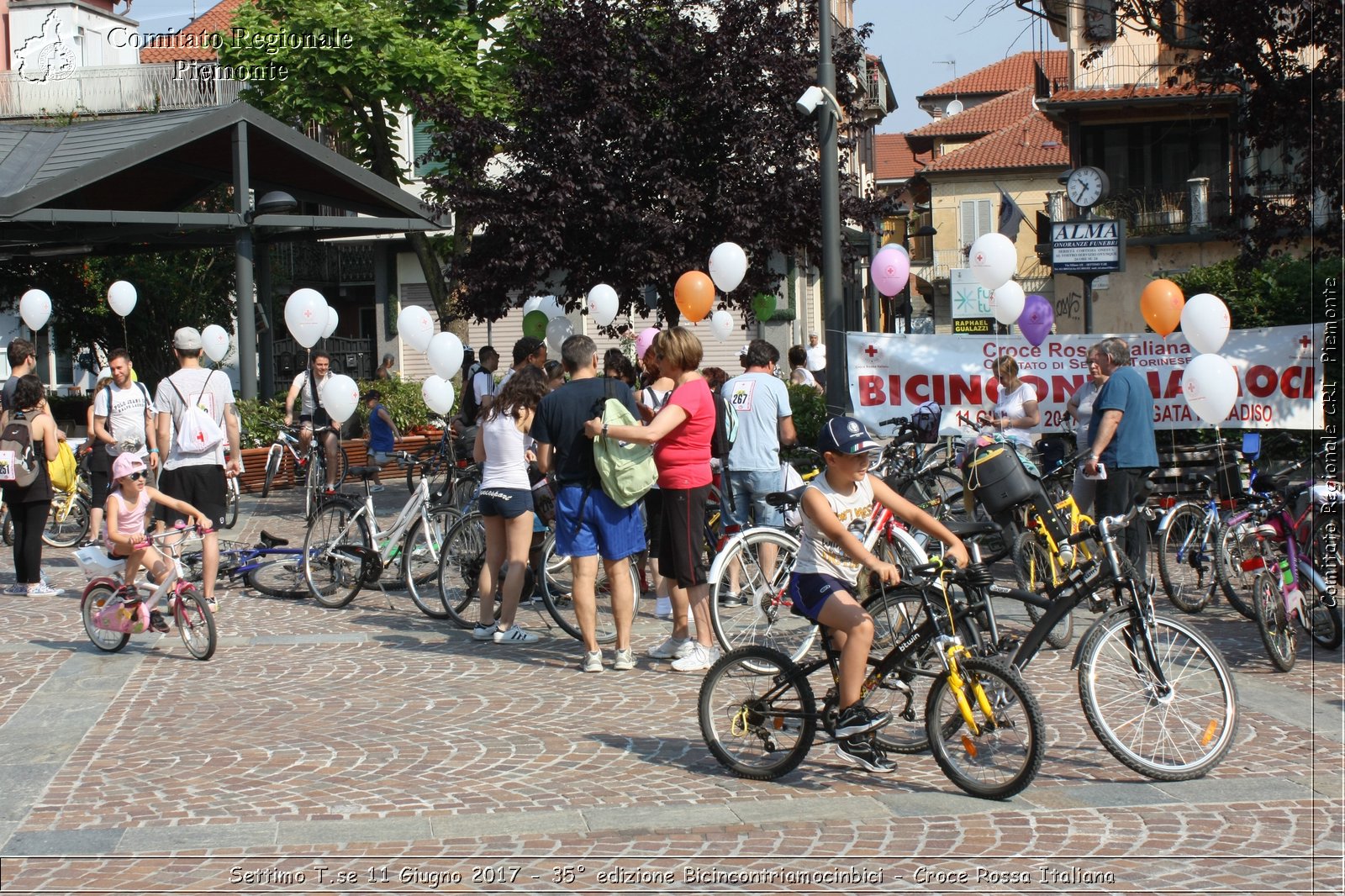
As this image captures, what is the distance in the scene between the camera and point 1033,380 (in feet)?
42.5

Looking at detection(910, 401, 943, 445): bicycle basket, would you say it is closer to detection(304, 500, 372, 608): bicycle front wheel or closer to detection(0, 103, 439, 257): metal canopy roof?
detection(304, 500, 372, 608): bicycle front wheel

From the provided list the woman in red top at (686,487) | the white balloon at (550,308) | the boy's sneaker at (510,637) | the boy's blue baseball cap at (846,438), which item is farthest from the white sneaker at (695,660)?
the white balloon at (550,308)

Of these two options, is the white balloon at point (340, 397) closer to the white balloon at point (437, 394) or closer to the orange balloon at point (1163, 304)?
the white balloon at point (437, 394)

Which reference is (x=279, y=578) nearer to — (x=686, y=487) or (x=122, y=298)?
(x=686, y=487)

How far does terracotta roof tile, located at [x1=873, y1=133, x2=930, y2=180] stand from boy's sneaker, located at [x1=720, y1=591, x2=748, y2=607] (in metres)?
77.4

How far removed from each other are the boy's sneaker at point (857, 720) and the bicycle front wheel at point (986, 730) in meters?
0.22

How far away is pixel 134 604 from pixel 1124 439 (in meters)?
6.37

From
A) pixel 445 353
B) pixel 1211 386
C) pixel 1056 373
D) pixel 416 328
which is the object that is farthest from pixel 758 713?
pixel 416 328

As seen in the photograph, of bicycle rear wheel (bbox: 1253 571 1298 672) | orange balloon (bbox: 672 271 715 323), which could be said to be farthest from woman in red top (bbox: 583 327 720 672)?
orange balloon (bbox: 672 271 715 323)

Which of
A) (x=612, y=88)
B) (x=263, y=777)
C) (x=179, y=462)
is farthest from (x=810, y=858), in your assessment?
(x=612, y=88)

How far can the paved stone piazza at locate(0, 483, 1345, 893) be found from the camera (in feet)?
16.4

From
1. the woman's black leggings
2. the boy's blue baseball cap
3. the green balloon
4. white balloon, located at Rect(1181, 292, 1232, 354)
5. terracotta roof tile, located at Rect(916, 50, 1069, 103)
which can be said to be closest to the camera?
the boy's blue baseball cap

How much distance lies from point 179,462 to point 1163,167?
29358mm

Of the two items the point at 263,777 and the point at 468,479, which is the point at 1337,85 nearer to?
the point at 468,479
